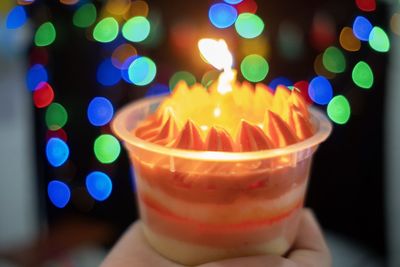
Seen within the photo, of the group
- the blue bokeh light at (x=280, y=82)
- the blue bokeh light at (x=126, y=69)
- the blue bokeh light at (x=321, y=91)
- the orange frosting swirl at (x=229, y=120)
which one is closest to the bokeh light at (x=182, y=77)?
the blue bokeh light at (x=126, y=69)

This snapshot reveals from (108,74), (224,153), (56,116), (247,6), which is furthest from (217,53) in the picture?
(56,116)

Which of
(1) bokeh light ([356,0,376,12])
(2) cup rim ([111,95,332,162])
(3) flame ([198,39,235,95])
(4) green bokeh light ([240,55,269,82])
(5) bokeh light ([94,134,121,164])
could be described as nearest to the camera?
(2) cup rim ([111,95,332,162])

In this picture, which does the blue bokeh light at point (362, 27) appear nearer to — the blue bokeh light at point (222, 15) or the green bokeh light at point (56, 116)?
the blue bokeh light at point (222, 15)

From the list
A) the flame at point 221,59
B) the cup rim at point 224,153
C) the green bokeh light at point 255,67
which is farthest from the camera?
the green bokeh light at point 255,67

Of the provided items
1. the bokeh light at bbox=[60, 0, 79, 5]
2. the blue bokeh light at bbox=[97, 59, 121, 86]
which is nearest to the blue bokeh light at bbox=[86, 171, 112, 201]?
the blue bokeh light at bbox=[97, 59, 121, 86]

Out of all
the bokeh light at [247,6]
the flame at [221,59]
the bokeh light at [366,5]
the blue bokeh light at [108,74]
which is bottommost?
the blue bokeh light at [108,74]

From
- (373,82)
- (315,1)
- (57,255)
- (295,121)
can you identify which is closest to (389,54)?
(373,82)

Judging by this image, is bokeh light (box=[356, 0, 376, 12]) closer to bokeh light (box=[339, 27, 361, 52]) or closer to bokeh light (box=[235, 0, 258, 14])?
bokeh light (box=[339, 27, 361, 52])
